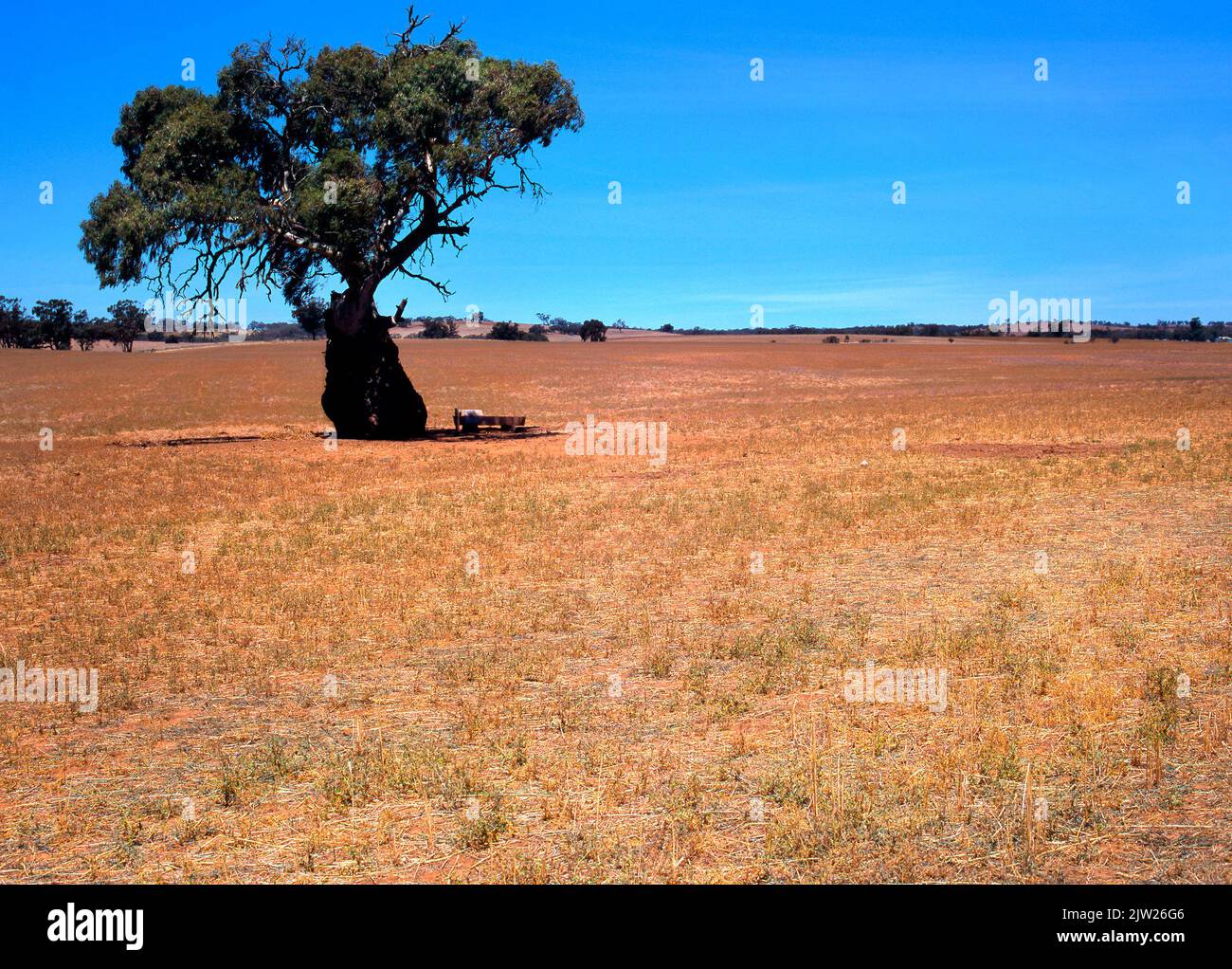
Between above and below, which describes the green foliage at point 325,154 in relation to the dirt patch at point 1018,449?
above

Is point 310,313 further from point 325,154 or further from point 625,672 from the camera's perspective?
point 625,672

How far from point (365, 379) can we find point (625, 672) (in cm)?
2594

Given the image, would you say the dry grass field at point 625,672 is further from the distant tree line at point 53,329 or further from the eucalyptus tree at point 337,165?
the distant tree line at point 53,329

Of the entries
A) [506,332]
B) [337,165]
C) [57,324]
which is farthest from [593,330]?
[337,165]

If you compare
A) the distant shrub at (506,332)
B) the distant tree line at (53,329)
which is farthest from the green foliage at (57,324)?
the distant shrub at (506,332)

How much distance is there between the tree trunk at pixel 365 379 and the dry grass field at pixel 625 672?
30.8 ft

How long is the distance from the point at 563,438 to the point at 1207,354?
293 feet

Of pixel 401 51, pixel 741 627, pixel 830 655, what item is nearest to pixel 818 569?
pixel 741 627

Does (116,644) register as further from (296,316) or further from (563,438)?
(296,316)

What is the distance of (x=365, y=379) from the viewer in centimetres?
3372

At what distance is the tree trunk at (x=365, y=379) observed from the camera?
3275 cm

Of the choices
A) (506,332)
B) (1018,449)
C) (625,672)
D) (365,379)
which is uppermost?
(506,332)

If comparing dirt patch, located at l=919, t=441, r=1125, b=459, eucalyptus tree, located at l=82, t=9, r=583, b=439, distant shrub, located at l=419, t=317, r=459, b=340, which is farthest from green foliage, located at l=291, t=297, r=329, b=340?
distant shrub, located at l=419, t=317, r=459, b=340

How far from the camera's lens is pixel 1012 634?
10.3 meters
